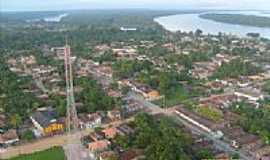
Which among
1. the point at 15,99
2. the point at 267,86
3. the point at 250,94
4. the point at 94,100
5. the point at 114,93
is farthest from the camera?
the point at 267,86

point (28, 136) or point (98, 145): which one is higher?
point (98, 145)

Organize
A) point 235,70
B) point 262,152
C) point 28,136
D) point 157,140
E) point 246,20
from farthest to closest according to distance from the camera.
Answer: point 246,20
point 235,70
point 28,136
point 262,152
point 157,140

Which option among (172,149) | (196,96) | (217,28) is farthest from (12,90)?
(217,28)

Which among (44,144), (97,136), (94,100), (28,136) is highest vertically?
(94,100)

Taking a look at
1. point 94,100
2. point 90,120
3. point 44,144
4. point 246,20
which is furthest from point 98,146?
point 246,20

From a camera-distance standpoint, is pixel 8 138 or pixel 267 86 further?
pixel 267 86

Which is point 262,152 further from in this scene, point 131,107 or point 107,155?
point 131,107
